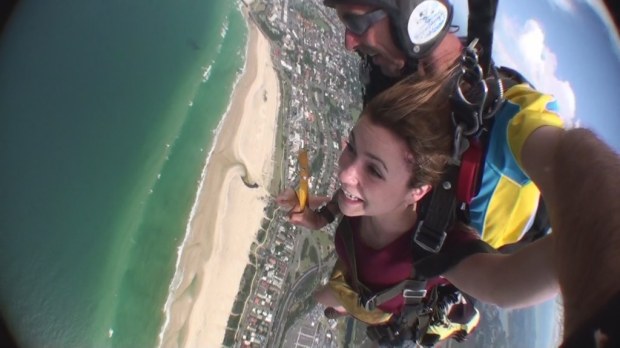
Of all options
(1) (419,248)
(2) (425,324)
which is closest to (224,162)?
(2) (425,324)

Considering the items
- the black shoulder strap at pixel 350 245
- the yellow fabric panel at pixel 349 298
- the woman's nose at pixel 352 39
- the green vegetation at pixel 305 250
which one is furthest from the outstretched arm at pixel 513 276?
the green vegetation at pixel 305 250

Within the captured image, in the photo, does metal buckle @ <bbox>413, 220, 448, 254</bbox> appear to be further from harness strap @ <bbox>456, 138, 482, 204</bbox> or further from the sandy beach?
the sandy beach

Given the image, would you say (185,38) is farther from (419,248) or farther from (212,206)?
(419,248)

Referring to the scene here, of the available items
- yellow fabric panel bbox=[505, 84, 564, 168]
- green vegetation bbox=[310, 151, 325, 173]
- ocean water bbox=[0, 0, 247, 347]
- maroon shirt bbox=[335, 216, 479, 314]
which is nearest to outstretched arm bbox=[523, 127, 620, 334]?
yellow fabric panel bbox=[505, 84, 564, 168]

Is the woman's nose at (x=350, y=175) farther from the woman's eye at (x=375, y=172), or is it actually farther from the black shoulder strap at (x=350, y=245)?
the black shoulder strap at (x=350, y=245)

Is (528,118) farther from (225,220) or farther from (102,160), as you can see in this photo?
(102,160)

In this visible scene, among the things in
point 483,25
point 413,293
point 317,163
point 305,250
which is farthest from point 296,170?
point 483,25
